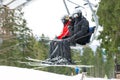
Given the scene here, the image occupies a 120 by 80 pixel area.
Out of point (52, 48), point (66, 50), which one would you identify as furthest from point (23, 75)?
point (52, 48)

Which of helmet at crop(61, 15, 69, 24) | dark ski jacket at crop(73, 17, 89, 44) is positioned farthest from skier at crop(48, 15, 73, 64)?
dark ski jacket at crop(73, 17, 89, 44)

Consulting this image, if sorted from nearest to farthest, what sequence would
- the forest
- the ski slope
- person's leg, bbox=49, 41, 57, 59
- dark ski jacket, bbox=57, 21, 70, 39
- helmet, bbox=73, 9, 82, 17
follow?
the ski slope < helmet, bbox=73, 9, 82, 17 < person's leg, bbox=49, 41, 57, 59 < dark ski jacket, bbox=57, 21, 70, 39 < the forest

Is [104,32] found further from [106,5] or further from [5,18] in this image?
[5,18]

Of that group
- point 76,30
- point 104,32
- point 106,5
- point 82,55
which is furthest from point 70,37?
point 82,55

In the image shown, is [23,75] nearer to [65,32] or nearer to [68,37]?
[68,37]

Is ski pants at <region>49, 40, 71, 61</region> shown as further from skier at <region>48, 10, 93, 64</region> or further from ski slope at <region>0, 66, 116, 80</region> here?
ski slope at <region>0, 66, 116, 80</region>

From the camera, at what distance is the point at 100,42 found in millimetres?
27016

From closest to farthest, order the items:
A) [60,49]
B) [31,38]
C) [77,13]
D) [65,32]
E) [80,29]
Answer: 1. [77,13]
2. [80,29]
3. [60,49]
4. [65,32]
5. [31,38]

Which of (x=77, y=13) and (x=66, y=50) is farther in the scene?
(x=66, y=50)

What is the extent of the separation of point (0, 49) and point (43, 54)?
11784 mm

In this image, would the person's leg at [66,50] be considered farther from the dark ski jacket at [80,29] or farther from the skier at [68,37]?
the dark ski jacket at [80,29]

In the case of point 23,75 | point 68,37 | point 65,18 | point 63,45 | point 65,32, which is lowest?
point 23,75

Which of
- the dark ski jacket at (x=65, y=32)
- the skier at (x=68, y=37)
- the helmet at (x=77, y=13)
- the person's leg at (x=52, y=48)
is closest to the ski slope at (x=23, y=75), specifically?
the helmet at (x=77, y=13)

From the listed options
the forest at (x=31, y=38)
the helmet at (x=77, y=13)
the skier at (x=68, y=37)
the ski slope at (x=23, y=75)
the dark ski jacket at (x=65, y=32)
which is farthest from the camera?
the forest at (x=31, y=38)
